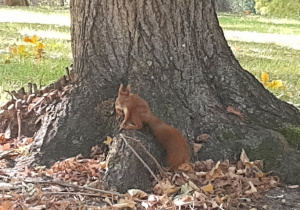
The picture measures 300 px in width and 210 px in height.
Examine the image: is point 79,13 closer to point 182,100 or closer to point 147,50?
point 147,50

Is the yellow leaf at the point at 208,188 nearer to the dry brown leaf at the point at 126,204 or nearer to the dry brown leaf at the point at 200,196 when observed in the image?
the dry brown leaf at the point at 200,196

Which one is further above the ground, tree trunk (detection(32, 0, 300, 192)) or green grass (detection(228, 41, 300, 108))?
tree trunk (detection(32, 0, 300, 192))

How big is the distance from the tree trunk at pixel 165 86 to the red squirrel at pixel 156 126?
0.16 m

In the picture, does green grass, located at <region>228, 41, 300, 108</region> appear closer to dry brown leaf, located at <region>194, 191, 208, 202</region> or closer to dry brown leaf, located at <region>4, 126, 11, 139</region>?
dry brown leaf, located at <region>194, 191, 208, 202</region>

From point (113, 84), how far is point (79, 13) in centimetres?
47

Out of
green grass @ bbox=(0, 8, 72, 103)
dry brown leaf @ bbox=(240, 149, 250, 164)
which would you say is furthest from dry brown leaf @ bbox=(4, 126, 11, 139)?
dry brown leaf @ bbox=(240, 149, 250, 164)

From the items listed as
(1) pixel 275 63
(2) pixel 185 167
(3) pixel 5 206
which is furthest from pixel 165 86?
(1) pixel 275 63

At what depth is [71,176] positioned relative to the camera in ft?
9.06

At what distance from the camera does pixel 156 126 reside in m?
2.77

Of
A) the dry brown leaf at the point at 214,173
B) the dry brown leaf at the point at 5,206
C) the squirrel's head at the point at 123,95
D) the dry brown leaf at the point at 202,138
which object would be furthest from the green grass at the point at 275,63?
the dry brown leaf at the point at 5,206

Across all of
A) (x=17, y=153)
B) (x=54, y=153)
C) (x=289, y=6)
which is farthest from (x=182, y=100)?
(x=289, y=6)

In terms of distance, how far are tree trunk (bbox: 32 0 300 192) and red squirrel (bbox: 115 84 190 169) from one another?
0.52 feet

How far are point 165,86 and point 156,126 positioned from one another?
34 centimetres

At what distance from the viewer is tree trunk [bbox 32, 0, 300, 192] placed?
2.96 m
